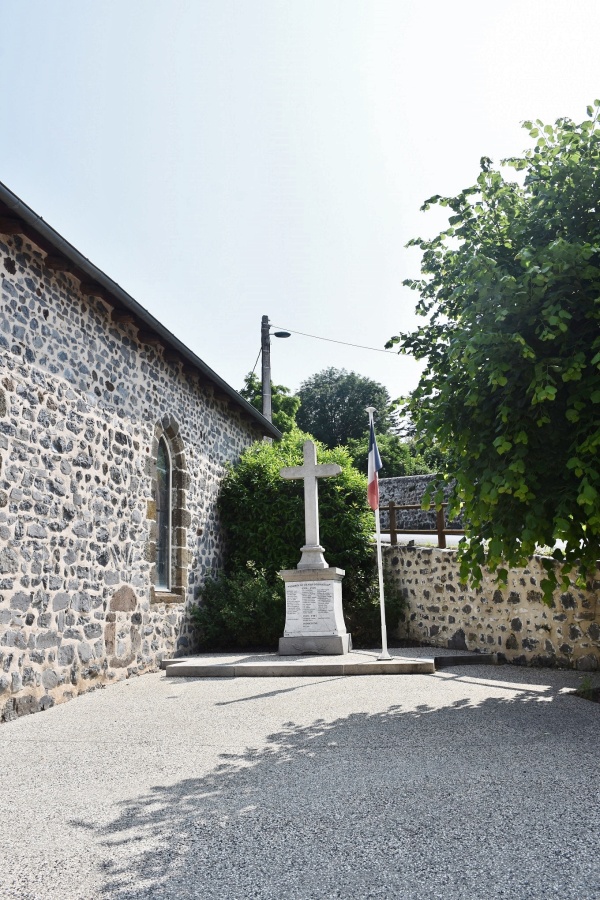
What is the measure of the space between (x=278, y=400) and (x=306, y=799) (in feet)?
88.2

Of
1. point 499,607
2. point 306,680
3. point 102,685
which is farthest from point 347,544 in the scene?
point 102,685

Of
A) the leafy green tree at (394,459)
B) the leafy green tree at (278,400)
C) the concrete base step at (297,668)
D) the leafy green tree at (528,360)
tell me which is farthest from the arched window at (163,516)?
the leafy green tree at (394,459)

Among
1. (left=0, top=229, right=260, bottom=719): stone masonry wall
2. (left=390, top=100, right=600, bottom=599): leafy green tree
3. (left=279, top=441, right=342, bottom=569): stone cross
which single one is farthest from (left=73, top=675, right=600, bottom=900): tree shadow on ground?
(left=279, top=441, right=342, bottom=569): stone cross

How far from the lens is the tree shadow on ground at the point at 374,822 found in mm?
2836

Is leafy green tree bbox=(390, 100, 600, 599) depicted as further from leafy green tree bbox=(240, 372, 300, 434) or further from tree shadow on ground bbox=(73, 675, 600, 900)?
leafy green tree bbox=(240, 372, 300, 434)

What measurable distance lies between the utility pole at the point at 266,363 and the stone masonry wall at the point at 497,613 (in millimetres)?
7180

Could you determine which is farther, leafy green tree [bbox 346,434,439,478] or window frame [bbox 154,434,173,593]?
leafy green tree [bbox 346,434,439,478]

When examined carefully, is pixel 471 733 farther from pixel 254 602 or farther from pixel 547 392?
pixel 254 602

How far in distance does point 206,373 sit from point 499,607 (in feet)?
19.7

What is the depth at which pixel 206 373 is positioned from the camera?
11.9m

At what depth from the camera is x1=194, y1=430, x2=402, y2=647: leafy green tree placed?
11531 mm

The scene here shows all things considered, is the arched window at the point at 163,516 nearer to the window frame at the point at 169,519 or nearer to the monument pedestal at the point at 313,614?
the window frame at the point at 169,519

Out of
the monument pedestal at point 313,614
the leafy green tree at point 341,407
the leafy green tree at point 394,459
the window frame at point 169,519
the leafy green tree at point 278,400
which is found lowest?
the monument pedestal at point 313,614

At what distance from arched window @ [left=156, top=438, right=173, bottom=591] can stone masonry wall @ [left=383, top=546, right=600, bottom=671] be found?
4.03 meters
